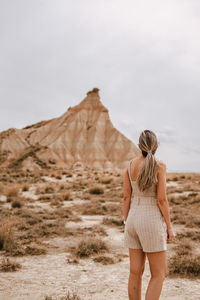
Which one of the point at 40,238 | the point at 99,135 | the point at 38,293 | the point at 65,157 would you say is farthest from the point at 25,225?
the point at 99,135

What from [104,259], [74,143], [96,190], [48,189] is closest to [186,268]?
[104,259]

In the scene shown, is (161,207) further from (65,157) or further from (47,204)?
(65,157)

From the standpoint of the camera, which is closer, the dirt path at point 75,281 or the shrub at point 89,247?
the dirt path at point 75,281

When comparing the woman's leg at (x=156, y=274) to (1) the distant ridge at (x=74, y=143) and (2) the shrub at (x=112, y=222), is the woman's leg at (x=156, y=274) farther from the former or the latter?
(1) the distant ridge at (x=74, y=143)

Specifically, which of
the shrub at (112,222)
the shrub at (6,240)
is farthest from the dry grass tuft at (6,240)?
the shrub at (112,222)

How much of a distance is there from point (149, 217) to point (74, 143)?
59.9 metres

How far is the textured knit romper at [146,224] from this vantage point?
9.15 feet

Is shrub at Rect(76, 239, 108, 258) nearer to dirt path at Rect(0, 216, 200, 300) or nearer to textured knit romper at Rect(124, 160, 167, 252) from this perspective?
dirt path at Rect(0, 216, 200, 300)

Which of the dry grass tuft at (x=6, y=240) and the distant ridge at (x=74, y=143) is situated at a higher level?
the distant ridge at (x=74, y=143)

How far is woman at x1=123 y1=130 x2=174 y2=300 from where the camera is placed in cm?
279

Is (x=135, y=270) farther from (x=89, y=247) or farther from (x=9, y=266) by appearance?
(x=89, y=247)

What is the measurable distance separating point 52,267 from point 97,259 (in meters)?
0.92

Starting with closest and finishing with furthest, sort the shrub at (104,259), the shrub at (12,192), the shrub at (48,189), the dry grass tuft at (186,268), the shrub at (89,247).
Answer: the dry grass tuft at (186,268) < the shrub at (104,259) < the shrub at (89,247) < the shrub at (12,192) < the shrub at (48,189)

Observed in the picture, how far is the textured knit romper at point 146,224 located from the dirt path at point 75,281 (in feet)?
5.74
